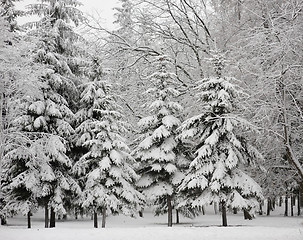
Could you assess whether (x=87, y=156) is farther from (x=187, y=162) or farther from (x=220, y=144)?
(x=220, y=144)

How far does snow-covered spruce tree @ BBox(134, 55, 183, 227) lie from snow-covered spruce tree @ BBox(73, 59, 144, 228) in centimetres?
95

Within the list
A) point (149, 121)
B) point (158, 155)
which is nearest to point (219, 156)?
point (158, 155)

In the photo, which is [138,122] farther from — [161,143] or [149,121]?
[161,143]

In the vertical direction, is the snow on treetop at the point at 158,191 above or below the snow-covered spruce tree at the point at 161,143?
below

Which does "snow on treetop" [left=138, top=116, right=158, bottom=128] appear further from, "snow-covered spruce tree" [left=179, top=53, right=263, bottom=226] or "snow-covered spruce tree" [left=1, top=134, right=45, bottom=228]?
"snow-covered spruce tree" [left=1, top=134, right=45, bottom=228]

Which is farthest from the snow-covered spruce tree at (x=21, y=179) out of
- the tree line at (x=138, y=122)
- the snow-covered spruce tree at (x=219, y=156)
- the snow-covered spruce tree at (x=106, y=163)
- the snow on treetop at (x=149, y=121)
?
the snow-covered spruce tree at (x=219, y=156)

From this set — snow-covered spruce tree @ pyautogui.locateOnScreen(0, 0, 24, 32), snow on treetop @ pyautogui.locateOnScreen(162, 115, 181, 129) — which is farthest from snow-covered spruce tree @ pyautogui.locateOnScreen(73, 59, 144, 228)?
snow-covered spruce tree @ pyautogui.locateOnScreen(0, 0, 24, 32)

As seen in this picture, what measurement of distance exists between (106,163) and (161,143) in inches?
137

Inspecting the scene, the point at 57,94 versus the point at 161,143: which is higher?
the point at 57,94

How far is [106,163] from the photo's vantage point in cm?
2088

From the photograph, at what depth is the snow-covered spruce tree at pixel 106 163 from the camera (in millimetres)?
21078

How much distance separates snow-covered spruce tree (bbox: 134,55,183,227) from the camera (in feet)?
69.3

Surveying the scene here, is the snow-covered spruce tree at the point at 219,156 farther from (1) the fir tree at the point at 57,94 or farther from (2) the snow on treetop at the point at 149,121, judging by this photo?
(1) the fir tree at the point at 57,94

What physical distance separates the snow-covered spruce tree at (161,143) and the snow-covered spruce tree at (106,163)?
950 millimetres
